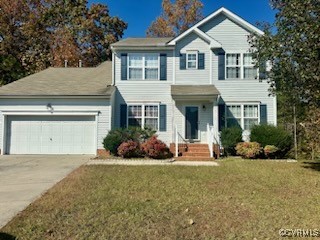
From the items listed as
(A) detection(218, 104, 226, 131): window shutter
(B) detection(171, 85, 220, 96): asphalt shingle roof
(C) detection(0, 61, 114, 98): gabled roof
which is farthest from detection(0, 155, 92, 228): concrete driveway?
(A) detection(218, 104, 226, 131): window shutter

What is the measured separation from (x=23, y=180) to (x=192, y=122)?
9.93m

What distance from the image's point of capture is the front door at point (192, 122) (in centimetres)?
1679

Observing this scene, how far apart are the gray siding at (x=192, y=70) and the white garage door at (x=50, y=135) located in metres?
5.56

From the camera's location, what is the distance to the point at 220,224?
16.8 feet

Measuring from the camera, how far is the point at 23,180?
9.14 meters

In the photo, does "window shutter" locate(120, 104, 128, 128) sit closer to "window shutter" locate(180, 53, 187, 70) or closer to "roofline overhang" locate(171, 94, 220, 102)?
"roofline overhang" locate(171, 94, 220, 102)

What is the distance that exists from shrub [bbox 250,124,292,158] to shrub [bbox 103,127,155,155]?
5520mm

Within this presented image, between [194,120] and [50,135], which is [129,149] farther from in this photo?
[50,135]

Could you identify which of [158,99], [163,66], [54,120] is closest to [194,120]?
[158,99]

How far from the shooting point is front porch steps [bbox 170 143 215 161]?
1489 centimetres

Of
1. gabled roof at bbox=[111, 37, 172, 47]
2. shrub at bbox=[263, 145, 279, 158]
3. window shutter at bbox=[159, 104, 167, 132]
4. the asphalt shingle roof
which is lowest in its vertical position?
shrub at bbox=[263, 145, 279, 158]

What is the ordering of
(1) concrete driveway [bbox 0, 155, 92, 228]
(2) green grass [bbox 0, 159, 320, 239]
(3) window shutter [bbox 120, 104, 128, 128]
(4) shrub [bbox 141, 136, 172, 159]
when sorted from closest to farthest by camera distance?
(2) green grass [bbox 0, 159, 320, 239]
(1) concrete driveway [bbox 0, 155, 92, 228]
(4) shrub [bbox 141, 136, 172, 159]
(3) window shutter [bbox 120, 104, 128, 128]

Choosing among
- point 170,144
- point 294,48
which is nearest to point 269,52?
point 294,48

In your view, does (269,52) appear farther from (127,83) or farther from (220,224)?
(127,83)
